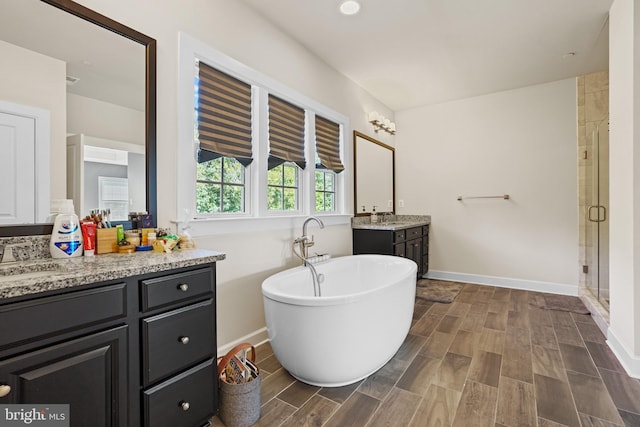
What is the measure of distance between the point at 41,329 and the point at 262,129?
1.84m

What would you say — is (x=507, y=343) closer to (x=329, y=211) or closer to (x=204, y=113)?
Answer: (x=329, y=211)

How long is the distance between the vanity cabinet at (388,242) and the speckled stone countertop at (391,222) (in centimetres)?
4

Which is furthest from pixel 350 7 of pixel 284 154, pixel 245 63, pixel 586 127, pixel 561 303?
pixel 561 303

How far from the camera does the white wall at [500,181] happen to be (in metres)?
3.62

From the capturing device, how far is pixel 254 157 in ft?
7.78

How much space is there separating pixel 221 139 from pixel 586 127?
3.96 metres

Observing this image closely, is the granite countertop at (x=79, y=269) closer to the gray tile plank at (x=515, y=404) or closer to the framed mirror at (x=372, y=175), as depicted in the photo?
the gray tile plank at (x=515, y=404)

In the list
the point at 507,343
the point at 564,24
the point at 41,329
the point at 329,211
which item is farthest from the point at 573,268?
the point at 41,329

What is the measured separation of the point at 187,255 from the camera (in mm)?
1418

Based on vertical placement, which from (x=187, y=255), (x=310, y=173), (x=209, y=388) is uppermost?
(x=310, y=173)

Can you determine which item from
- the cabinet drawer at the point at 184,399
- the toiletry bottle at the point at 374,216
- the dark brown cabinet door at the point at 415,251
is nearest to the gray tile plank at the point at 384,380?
the cabinet drawer at the point at 184,399

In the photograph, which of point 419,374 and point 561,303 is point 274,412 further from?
point 561,303

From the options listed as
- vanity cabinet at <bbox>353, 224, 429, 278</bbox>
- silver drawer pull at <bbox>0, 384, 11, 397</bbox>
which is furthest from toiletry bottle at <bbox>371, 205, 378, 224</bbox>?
silver drawer pull at <bbox>0, 384, 11, 397</bbox>

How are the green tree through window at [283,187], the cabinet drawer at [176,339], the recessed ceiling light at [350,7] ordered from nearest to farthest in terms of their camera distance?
the cabinet drawer at [176,339] < the recessed ceiling light at [350,7] < the green tree through window at [283,187]
